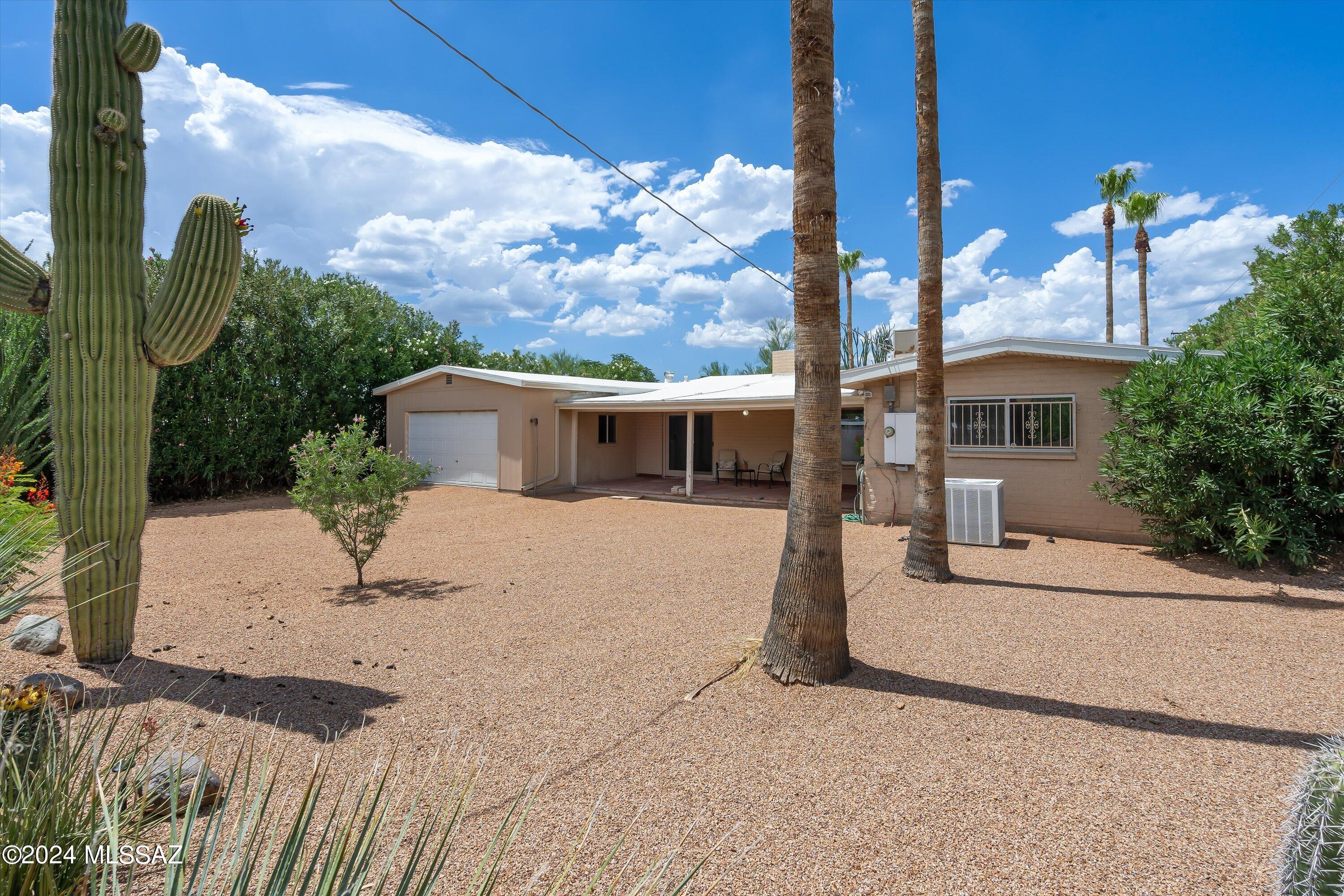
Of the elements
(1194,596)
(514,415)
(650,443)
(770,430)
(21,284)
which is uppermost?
(21,284)

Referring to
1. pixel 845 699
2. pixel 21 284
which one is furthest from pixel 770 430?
pixel 21 284

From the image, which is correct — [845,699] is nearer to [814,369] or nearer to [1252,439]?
[814,369]

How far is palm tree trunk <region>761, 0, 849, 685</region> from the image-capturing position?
4.39m

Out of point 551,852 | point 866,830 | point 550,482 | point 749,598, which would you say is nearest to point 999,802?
point 866,830

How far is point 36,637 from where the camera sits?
4.73m

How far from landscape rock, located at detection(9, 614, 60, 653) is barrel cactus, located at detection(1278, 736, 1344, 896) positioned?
679 centimetres

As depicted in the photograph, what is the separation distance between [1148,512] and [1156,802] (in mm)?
6445

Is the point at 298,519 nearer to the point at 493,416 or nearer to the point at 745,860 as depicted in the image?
the point at 493,416

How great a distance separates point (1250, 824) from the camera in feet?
9.44

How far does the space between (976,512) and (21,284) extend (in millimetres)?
9840

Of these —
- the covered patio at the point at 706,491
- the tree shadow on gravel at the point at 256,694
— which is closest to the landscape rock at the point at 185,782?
the tree shadow on gravel at the point at 256,694

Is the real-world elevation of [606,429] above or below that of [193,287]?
below

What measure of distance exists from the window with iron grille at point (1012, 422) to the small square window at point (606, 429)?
9.25 m

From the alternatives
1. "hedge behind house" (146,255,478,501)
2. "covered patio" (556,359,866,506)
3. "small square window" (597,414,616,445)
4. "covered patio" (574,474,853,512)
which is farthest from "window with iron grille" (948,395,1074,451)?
"hedge behind house" (146,255,478,501)
